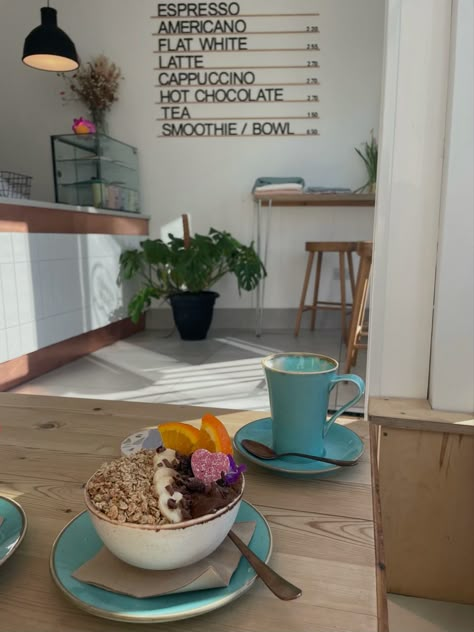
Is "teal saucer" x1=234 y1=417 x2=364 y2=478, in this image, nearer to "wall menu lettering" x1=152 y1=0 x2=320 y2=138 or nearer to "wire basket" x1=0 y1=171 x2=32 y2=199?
"wire basket" x1=0 y1=171 x2=32 y2=199

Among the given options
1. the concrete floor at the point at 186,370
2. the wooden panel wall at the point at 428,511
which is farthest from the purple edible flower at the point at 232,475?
the concrete floor at the point at 186,370

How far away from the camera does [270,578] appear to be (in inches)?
13.0

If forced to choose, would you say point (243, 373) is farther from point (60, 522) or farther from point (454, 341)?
point (60, 522)

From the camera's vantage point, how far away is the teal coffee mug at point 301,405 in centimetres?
51

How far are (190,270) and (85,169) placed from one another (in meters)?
0.91

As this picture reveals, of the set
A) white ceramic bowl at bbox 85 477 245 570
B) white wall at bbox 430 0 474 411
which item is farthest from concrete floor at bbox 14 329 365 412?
white ceramic bowl at bbox 85 477 245 570

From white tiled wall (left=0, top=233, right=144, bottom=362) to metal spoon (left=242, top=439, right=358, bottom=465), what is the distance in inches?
76.4

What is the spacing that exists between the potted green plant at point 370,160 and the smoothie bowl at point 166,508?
327cm

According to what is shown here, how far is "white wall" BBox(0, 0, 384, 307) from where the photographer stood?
11.3 feet

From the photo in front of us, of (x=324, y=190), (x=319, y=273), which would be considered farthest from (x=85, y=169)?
(x=319, y=273)

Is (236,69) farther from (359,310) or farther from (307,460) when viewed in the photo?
(307,460)

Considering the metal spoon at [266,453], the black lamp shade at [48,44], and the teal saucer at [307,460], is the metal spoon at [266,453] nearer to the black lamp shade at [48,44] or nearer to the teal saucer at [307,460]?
the teal saucer at [307,460]

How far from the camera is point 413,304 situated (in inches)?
33.8

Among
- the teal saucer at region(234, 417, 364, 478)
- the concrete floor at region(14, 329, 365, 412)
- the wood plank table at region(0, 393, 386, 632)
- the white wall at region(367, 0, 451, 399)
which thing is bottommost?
the concrete floor at region(14, 329, 365, 412)
